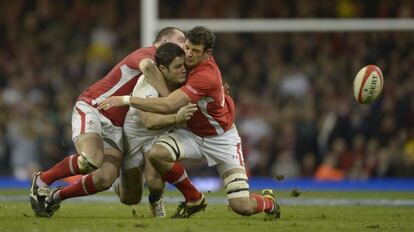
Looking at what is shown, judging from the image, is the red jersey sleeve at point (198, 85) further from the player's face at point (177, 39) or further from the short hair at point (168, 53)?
the player's face at point (177, 39)

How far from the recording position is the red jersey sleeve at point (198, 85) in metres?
10.1

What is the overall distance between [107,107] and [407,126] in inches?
372

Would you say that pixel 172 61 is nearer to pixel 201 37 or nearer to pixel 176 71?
pixel 176 71

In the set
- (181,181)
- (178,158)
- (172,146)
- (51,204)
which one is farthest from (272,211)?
(51,204)

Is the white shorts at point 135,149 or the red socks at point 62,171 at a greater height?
the white shorts at point 135,149

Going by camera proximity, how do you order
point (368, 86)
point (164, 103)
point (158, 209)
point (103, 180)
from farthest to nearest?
point (368, 86) → point (158, 209) → point (103, 180) → point (164, 103)

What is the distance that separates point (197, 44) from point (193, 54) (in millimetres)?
99

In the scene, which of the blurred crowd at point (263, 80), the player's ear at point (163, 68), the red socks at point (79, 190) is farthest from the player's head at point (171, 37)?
the blurred crowd at point (263, 80)

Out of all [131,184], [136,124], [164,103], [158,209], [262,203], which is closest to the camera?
[164,103]

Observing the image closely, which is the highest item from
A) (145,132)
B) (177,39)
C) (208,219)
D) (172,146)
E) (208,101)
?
(177,39)

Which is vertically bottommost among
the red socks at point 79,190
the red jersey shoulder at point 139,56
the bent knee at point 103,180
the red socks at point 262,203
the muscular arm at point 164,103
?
the red socks at point 262,203

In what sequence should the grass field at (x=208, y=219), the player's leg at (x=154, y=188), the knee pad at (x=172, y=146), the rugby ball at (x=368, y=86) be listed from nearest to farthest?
the grass field at (x=208, y=219), the knee pad at (x=172, y=146), the player's leg at (x=154, y=188), the rugby ball at (x=368, y=86)

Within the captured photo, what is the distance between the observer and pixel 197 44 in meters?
10.2

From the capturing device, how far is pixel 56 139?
62.4 ft
